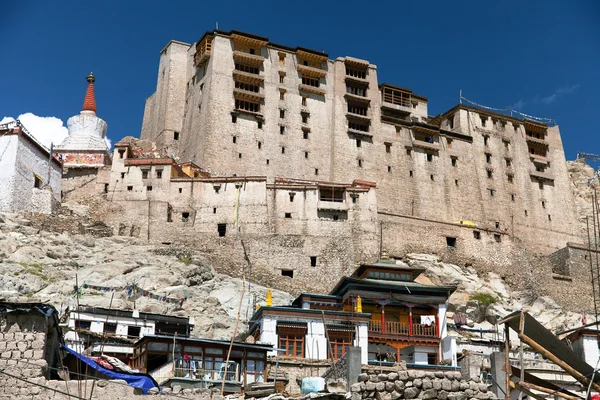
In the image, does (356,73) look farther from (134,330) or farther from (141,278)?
(134,330)

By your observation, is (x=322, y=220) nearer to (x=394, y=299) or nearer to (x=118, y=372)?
(x=394, y=299)

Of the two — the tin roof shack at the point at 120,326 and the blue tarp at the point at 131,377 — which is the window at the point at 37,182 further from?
the blue tarp at the point at 131,377

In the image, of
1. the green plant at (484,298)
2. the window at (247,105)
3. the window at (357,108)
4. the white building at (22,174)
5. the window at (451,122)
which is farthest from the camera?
the window at (451,122)

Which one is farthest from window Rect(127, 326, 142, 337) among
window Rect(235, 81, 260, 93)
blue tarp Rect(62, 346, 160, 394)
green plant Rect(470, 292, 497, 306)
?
window Rect(235, 81, 260, 93)

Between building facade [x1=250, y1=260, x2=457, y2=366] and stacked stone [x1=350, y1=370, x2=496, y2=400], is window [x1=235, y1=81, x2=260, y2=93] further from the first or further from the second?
stacked stone [x1=350, y1=370, x2=496, y2=400]

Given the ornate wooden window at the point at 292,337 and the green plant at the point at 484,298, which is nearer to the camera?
the ornate wooden window at the point at 292,337

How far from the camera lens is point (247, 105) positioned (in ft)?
242

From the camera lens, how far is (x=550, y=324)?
56.8 m

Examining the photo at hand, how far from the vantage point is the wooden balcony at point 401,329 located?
40.0m

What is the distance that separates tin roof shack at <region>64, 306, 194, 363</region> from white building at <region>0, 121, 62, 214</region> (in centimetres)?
2466

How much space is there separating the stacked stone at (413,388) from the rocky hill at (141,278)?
25327mm

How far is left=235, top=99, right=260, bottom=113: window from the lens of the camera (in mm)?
73312

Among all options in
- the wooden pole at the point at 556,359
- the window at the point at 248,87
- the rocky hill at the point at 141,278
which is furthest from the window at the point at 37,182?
the wooden pole at the point at 556,359

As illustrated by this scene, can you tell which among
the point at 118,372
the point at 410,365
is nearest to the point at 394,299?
the point at 410,365
